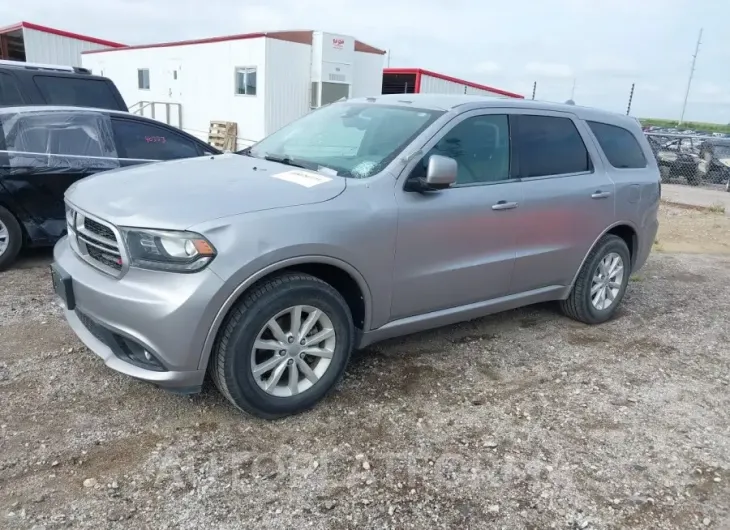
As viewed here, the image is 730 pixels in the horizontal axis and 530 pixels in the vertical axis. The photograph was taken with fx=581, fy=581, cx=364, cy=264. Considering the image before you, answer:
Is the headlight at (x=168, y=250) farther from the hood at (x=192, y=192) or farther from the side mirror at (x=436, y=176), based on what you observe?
the side mirror at (x=436, y=176)

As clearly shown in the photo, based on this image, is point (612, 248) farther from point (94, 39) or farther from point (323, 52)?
point (94, 39)

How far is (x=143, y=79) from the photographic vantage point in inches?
832

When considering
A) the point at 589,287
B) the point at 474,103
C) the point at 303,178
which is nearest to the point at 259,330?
the point at 303,178

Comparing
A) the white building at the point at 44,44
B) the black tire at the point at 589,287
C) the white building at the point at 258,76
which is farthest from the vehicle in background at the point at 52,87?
the white building at the point at 44,44

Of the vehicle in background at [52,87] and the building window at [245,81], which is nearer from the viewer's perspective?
the vehicle in background at [52,87]

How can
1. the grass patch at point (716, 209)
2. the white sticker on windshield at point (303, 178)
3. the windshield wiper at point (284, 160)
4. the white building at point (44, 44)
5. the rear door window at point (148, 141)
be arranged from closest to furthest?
the white sticker on windshield at point (303, 178) → the windshield wiper at point (284, 160) → the rear door window at point (148, 141) → the grass patch at point (716, 209) → the white building at point (44, 44)

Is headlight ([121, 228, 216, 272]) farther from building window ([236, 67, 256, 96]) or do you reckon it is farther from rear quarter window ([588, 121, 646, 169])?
building window ([236, 67, 256, 96])

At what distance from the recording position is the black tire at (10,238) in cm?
517

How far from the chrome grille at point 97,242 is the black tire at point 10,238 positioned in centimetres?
237

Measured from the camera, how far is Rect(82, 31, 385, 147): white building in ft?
53.3

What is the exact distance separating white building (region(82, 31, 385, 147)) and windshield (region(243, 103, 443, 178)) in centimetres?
1264

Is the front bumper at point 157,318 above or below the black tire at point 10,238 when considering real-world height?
above

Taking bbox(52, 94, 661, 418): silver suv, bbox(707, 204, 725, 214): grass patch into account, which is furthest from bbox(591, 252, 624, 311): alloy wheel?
bbox(707, 204, 725, 214): grass patch

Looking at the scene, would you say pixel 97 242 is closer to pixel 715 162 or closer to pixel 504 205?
pixel 504 205
